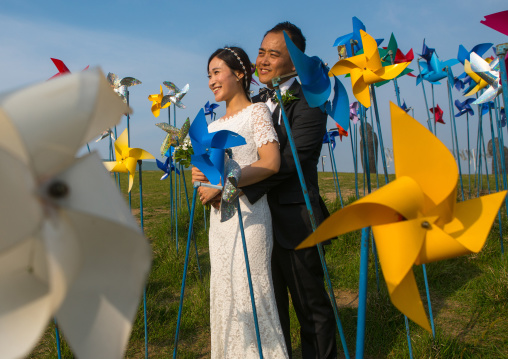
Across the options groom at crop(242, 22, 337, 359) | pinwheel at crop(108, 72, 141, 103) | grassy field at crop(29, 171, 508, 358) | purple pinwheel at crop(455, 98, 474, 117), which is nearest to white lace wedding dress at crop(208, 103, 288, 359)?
groom at crop(242, 22, 337, 359)

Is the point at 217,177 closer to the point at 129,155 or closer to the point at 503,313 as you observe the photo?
the point at 129,155

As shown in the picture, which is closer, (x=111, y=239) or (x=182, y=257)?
(x=111, y=239)

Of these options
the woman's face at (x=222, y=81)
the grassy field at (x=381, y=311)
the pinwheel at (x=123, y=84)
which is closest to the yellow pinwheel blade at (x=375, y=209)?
the woman's face at (x=222, y=81)

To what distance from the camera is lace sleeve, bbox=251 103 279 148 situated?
6.06ft

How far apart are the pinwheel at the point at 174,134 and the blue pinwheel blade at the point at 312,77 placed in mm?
608

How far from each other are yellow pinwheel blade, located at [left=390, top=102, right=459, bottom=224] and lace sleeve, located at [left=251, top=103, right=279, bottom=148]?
2.95 feet

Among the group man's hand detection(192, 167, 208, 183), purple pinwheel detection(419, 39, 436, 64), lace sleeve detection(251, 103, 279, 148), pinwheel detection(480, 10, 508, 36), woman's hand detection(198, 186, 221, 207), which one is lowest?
woman's hand detection(198, 186, 221, 207)

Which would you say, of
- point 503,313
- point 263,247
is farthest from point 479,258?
point 263,247

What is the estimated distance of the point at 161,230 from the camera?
5.33 meters

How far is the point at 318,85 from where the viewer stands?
1.60 meters

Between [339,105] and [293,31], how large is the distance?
0.66 m

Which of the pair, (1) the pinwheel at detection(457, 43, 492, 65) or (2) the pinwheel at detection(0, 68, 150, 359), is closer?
(2) the pinwheel at detection(0, 68, 150, 359)

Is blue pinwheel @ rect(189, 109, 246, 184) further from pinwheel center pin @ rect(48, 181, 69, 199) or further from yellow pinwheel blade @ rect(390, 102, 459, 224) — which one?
pinwheel center pin @ rect(48, 181, 69, 199)

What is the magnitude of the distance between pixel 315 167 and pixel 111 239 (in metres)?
1.48
